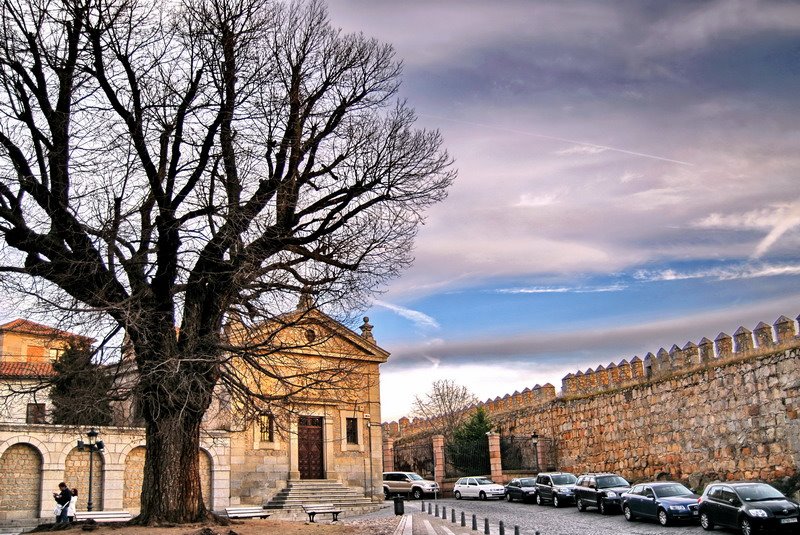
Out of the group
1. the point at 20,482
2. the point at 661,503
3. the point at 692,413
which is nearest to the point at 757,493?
the point at 661,503

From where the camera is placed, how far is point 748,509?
1723 cm

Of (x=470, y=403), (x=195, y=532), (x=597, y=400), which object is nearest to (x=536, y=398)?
(x=597, y=400)

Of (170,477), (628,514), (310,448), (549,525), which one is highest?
(310,448)

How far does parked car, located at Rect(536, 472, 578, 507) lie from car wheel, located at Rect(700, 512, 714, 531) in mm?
10205

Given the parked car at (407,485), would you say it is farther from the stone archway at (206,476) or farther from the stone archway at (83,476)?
the stone archway at (83,476)

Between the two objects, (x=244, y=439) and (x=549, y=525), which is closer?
(x=549, y=525)

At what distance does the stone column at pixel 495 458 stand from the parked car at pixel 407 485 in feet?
10.2

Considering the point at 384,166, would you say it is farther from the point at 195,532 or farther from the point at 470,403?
the point at 470,403

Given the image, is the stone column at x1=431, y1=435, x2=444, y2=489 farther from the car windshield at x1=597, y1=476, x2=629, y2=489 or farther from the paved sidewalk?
the paved sidewalk

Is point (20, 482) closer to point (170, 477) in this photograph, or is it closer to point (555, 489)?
point (170, 477)

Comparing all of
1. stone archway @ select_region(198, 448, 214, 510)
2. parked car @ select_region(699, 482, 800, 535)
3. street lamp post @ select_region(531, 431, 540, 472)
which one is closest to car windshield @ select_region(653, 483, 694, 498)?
parked car @ select_region(699, 482, 800, 535)

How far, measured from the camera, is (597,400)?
34.8 m

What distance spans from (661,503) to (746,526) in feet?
13.7

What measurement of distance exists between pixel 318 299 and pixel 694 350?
17.9 meters
